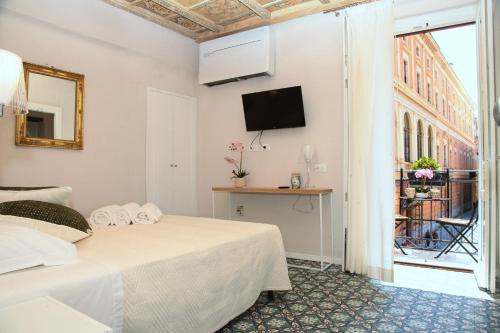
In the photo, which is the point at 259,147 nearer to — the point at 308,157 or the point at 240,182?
the point at 240,182

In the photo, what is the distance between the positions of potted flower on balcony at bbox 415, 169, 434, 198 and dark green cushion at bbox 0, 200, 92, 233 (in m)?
4.56

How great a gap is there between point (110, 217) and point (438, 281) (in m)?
2.94

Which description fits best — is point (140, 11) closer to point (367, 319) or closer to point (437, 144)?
point (367, 319)

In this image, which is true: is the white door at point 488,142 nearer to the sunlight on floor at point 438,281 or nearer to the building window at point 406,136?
the sunlight on floor at point 438,281

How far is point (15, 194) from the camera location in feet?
8.09

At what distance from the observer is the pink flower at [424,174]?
517cm

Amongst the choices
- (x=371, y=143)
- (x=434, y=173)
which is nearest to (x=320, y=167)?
(x=371, y=143)

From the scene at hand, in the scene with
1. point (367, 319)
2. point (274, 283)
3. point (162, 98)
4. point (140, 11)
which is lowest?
point (367, 319)

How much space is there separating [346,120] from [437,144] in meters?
5.70

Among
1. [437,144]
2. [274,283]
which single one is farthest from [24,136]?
[437,144]

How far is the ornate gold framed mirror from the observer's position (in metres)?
3.13

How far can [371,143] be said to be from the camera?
11.2ft

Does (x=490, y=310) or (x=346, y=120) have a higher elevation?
(x=346, y=120)

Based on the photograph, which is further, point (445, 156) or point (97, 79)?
point (445, 156)
